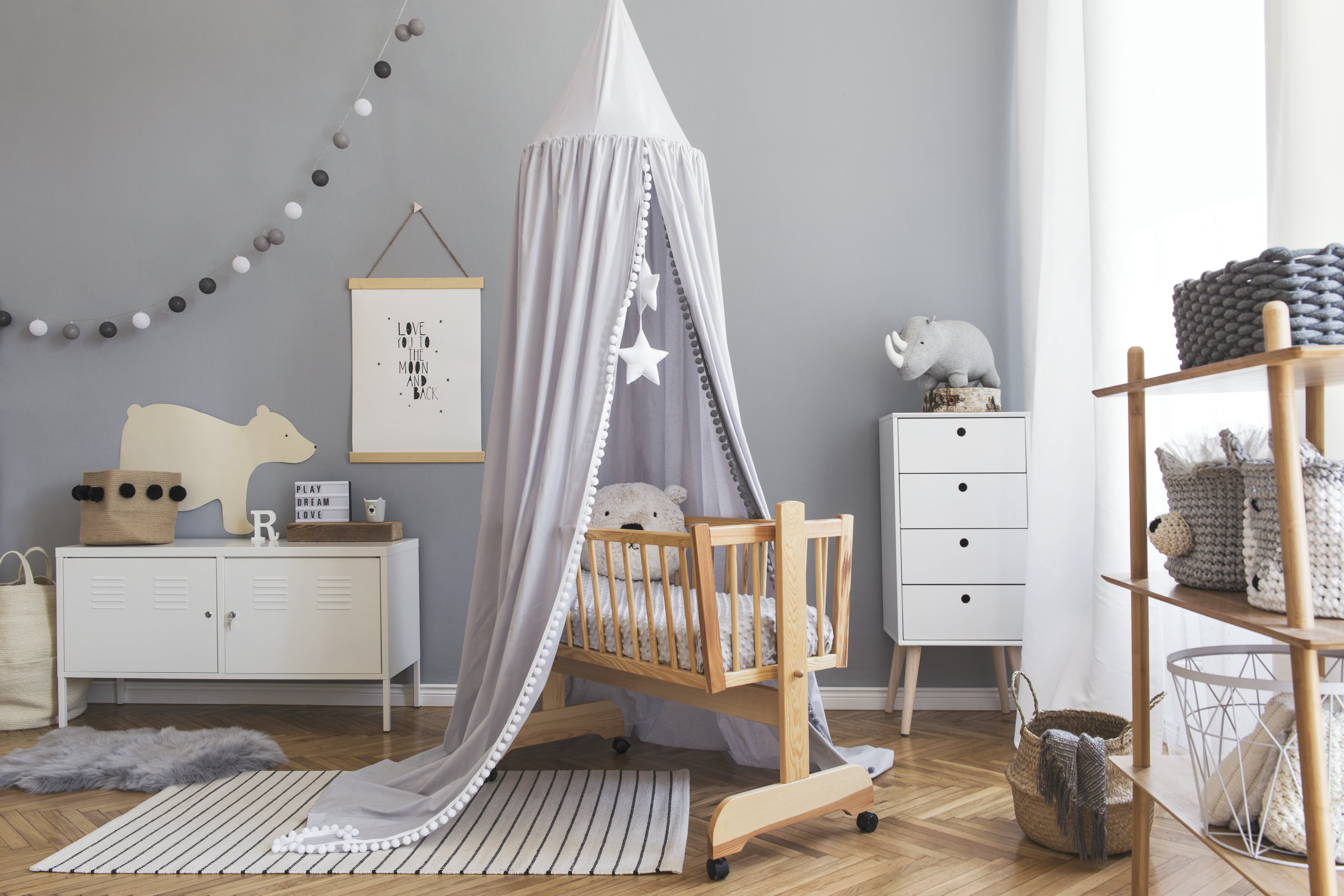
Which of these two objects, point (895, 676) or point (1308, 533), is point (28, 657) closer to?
point (895, 676)

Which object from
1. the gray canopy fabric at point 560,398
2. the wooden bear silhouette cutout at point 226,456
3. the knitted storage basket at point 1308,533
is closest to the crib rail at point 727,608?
the gray canopy fabric at point 560,398

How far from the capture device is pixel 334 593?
9.91 feet

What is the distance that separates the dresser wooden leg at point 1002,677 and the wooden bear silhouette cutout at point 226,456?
100 inches

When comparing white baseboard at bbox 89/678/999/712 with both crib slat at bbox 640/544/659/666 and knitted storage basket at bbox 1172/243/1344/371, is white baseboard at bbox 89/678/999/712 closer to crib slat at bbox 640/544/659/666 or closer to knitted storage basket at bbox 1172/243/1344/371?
crib slat at bbox 640/544/659/666

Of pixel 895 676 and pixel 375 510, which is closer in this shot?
pixel 895 676

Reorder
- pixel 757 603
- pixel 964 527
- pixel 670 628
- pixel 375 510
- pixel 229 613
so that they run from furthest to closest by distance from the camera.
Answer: pixel 375 510
pixel 229 613
pixel 964 527
pixel 670 628
pixel 757 603

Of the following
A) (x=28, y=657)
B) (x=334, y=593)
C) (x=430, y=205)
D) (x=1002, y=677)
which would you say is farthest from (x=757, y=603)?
(x=28, y=657)

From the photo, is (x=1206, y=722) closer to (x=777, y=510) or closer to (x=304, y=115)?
(x=777, y=510)

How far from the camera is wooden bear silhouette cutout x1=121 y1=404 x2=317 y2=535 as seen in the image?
3367 millimetres

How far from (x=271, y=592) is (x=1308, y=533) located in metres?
2.89

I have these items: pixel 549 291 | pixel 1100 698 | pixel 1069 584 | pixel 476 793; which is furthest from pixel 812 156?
pixel 476 793

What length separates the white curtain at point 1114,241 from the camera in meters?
2.03

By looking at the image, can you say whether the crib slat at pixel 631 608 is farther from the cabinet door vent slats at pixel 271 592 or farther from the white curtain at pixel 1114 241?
the cabinet door vent slats at pixel 271 592

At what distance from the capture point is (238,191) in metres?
3.41
